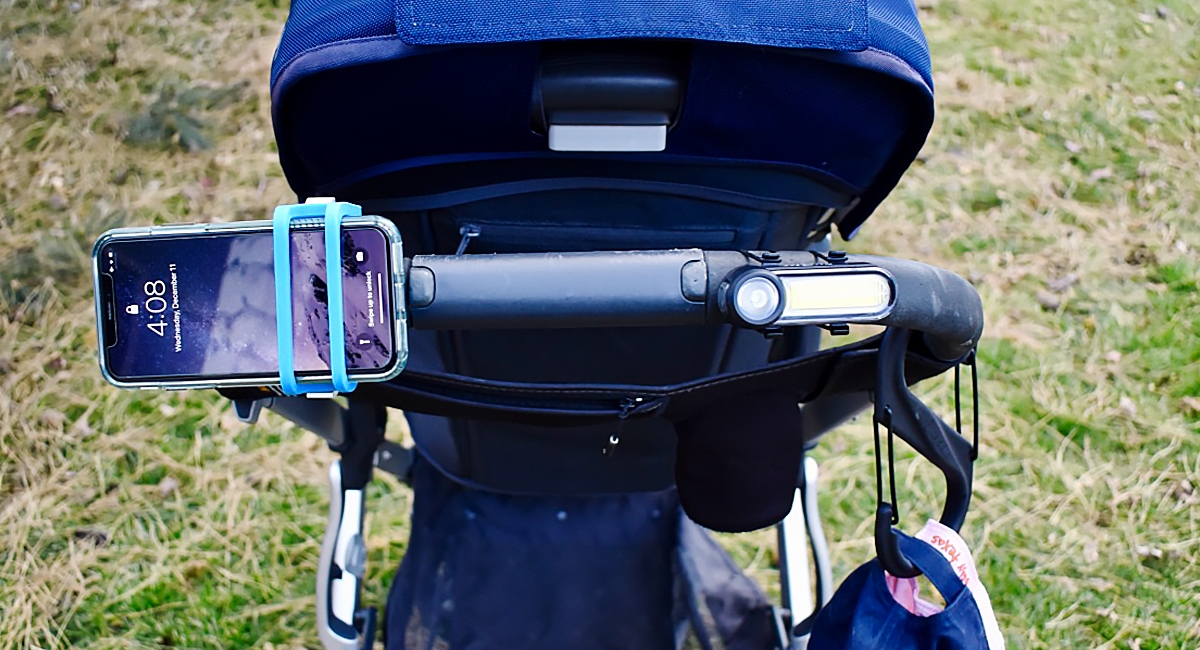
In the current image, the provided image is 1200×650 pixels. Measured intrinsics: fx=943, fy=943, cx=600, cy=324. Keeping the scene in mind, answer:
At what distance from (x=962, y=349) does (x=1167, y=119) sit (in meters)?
3.18

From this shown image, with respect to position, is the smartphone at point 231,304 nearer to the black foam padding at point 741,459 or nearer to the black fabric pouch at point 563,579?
the black foam padding at point 741,459

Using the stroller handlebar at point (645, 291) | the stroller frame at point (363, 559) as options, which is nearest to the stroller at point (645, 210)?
the stroller handlebar at point (645, 291)

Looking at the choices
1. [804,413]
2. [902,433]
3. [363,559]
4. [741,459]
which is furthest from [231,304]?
[363,559]

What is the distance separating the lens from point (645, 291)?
83cm

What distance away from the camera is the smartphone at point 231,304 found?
79 cm

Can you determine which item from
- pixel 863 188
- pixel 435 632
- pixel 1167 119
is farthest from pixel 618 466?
pixel 1167 119

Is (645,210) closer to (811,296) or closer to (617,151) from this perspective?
(617,151)

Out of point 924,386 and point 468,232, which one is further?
point 924,386

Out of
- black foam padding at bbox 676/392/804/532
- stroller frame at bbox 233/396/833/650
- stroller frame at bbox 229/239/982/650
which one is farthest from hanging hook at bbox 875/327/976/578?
stroller frame at bbox 233/396/833/650

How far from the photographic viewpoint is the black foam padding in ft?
3.72

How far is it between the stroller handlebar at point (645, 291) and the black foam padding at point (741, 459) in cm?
32

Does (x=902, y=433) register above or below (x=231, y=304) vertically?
below

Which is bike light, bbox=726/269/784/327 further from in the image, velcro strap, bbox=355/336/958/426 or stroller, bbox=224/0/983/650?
velcro strap, bbox=355/336/958/426

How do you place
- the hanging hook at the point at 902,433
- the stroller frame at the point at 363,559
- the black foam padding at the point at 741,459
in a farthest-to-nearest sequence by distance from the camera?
the stroller frame at the point at 363,559
the black foam padding at the point at 741,459
the hanging hook at the point at 902,433
